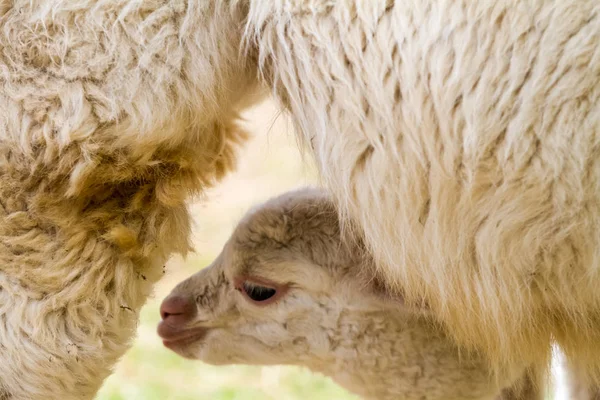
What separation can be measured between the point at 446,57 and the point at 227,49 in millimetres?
456

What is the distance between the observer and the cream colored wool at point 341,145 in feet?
5.44

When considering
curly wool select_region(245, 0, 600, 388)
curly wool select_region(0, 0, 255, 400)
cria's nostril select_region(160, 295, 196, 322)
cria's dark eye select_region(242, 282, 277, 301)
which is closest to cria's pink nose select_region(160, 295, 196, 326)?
cria's nostril select_region(160, 295, 196, 322)

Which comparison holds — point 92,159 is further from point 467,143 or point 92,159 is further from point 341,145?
point 467,143

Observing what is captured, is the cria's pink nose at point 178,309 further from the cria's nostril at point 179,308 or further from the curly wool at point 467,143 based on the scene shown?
the curly wool at point 467,143

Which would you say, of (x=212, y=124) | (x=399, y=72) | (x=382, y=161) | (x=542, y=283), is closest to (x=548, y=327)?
(x=542, y=283)

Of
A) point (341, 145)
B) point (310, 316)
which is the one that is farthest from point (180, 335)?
point (341, 145)

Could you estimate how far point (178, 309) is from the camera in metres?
2.48

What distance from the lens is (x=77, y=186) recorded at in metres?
1.88

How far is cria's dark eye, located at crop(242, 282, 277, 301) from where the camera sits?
2371 mm

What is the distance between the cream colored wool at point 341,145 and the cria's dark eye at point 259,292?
1.41ft

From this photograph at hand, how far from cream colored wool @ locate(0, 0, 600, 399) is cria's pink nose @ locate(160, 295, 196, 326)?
0.44 meters

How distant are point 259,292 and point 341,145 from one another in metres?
0.68

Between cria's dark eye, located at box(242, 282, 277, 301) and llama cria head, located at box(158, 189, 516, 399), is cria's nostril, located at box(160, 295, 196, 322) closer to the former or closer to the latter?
llama cria head, located at box(158, 189, 516, 399)

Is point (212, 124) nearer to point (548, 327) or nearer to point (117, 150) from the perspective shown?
point (117, 150)
